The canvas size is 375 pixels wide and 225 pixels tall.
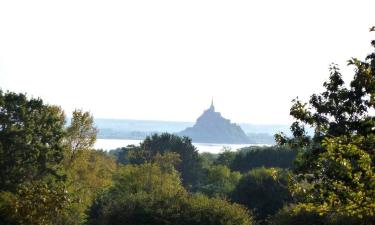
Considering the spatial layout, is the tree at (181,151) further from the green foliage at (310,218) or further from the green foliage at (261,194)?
the green foliage at (310,218)

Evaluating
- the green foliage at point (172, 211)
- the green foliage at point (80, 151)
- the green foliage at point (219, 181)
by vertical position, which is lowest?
the green foliage at point (219, 181)

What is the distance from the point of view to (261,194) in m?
67.8

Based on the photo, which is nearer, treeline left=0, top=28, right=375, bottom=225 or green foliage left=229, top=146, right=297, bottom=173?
treeline left=0, top=28, right=375, bottom=225

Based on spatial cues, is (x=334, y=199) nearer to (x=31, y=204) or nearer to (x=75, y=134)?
(x=31, y=204)

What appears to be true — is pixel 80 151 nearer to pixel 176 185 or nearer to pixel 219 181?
pixel 176 185

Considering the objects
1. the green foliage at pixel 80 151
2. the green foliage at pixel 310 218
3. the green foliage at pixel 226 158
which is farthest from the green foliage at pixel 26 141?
the green foliage at pixel 226 158

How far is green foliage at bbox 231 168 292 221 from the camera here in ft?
215

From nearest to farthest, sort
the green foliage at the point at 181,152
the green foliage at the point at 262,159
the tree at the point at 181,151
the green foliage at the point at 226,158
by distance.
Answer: the green foliage at the point at 262,159, the green foliage at the point at 181,152, the tree at the point at 181,151, the green foliage at the point at 226,158

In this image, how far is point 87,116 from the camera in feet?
186

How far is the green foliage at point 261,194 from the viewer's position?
215 ft

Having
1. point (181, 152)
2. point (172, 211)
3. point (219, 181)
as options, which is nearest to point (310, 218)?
point (172, 211)

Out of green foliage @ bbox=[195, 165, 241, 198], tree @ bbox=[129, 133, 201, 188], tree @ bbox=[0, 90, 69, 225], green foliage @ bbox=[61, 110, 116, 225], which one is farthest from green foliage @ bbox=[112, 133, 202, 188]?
tree @ bbox=[0, 90, 69, 225]

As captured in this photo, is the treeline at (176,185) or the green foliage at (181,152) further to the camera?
the green foliage at (181,152)

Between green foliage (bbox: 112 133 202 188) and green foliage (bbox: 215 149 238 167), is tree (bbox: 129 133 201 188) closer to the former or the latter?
green foliage (bbox: 112 133 202 188)
